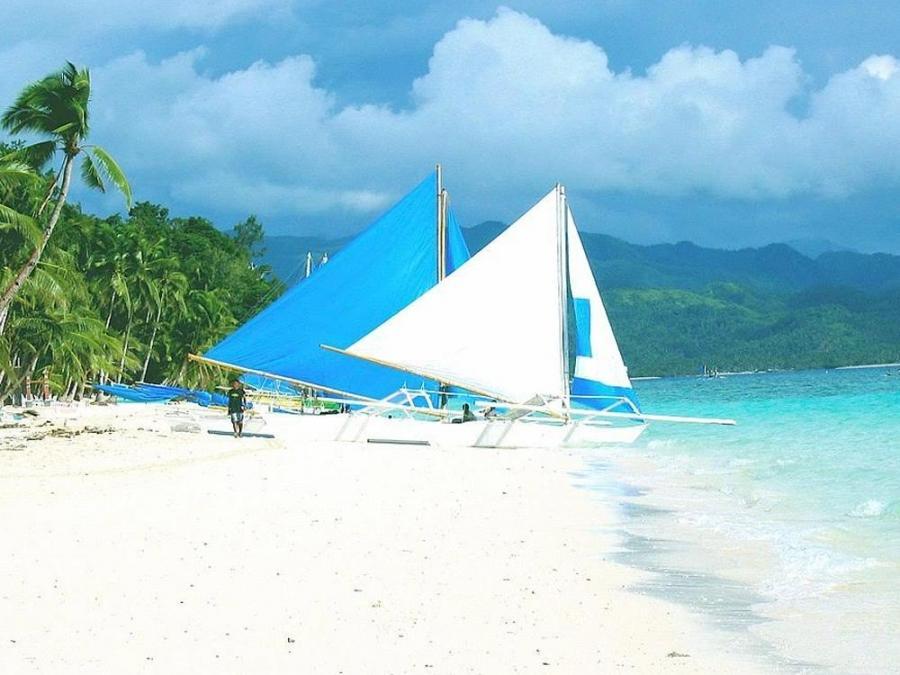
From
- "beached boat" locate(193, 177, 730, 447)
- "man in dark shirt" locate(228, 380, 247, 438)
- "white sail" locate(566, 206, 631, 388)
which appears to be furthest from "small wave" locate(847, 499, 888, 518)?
"man in dark shirt" locate(228, 380, 247, 438)

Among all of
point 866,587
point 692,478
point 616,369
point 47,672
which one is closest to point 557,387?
point 616,369

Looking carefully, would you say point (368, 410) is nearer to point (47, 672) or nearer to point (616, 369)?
point (616, 369)

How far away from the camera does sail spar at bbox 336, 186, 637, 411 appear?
2273 cm

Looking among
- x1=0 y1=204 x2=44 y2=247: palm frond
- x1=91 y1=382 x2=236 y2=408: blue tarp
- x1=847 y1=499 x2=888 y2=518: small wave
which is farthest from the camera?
x1=91 y1=382 x2=236 y2=408: blue tarp

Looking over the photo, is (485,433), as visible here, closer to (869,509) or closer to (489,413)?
(489,413)

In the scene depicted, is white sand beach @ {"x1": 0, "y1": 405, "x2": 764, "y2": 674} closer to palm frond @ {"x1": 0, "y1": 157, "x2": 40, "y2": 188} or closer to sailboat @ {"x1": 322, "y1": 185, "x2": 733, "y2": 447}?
sailboat @ {"x1": 322, "y1": 185, "x2": 733, "y2": 447}

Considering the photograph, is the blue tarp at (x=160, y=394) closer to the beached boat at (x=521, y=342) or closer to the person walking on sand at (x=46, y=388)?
the person walking on sand at (x=46, y=388)

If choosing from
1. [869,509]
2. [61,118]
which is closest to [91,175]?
[61,118]

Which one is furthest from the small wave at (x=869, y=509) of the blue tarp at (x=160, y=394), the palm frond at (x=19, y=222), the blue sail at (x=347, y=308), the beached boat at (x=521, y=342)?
the blue tarp at (x=160, y=394)

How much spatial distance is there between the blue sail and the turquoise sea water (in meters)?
6.91

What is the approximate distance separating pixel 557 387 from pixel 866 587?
1456cm

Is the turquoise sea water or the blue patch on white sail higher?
the blue patch on white sail

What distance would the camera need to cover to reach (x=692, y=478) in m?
18.1

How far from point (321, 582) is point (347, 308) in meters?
18.6
